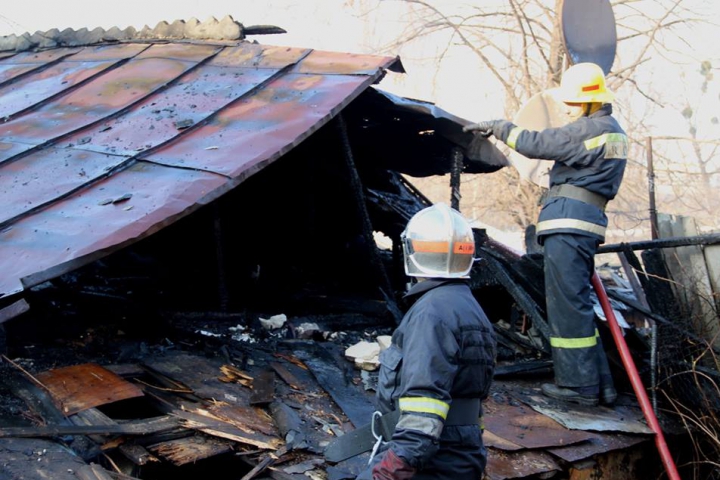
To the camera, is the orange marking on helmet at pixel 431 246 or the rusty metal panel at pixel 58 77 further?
the rusty metal panel at pixel 58 77

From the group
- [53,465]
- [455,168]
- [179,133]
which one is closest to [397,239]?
[455,168]

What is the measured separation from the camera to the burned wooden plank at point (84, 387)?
3742 mm

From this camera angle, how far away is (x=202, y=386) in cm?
434

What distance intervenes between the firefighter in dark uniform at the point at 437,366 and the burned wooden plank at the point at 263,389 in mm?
1510

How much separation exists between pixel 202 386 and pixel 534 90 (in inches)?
374

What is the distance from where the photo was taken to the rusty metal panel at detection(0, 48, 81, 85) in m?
6.88

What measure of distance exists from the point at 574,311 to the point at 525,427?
0.96 meters

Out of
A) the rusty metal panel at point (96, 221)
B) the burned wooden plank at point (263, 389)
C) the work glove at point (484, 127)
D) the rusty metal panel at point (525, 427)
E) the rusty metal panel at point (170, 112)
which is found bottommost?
the rusty metal panel at point (525, 427)

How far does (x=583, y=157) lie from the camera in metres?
4.80

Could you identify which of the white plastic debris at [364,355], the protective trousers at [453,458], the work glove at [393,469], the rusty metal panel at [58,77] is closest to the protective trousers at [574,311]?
the white plastic debris at [364,355]

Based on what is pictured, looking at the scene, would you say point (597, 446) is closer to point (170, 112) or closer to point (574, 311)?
point (574, 311)

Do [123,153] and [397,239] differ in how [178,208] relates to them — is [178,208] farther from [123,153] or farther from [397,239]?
[397,239]

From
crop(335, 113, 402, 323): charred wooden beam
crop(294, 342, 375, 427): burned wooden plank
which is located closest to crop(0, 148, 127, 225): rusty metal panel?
crop(335, 113, 402, 323): charred wooden beam

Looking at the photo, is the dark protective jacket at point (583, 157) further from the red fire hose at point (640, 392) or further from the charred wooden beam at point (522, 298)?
the charred wooden beam at point (522, 298)
